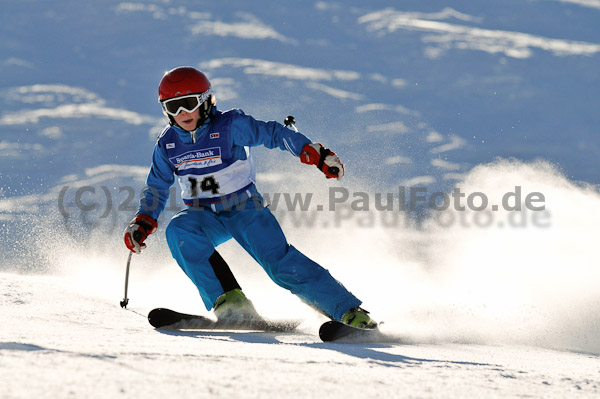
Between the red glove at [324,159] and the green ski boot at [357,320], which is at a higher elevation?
the red glove at [324,159]

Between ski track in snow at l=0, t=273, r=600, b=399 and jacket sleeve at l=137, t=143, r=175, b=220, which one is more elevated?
jacket sleeve at l=137, t=143, r=175, b=220

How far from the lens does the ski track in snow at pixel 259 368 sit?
202 centimetres

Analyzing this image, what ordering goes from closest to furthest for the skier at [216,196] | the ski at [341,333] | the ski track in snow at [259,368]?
the ski track in snow at [259,368] < the ski at [341,333] < the skier at [216,196]

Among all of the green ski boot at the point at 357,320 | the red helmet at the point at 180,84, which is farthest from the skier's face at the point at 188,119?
the green ski boot at the point at 357,320

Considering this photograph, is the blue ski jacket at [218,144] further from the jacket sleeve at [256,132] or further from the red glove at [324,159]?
the red glove at [324,159]

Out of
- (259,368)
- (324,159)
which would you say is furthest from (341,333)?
(259,368)

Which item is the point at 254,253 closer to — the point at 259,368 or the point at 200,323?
the point at 200,323

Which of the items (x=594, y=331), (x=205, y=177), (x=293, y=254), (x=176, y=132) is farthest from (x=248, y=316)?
(x=594, y=331)

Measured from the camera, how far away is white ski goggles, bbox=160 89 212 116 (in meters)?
4.61

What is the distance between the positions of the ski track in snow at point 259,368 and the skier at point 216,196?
68 cm

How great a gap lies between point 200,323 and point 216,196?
3.24 ft

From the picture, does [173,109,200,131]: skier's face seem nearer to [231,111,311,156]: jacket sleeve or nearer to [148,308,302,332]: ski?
[231,111,311,156]: jacket sleeve

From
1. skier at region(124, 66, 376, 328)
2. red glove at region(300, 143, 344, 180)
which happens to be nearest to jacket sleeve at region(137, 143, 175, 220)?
skier at region(124, 66, 376, 328)

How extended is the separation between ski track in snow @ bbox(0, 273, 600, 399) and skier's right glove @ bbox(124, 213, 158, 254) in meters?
0.96
